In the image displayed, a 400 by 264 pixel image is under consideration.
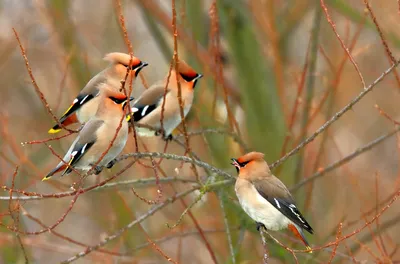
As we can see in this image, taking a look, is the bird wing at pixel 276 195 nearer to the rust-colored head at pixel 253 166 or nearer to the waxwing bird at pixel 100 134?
the rust-colored head at pixel 253 166

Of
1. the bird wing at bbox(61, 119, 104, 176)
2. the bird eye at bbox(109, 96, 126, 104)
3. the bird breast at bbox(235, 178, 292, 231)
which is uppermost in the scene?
the bird eye at bbox(109, 96, 126, 104)

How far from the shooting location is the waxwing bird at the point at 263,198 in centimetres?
517

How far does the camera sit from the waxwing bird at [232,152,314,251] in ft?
17.0

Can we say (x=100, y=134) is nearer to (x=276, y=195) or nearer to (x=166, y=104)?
(x=166, y=104)

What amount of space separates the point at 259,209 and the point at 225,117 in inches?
134

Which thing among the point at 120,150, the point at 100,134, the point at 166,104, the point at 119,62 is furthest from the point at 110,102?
the point at 166,104

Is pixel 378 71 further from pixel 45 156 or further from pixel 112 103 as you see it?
pixel 112 103

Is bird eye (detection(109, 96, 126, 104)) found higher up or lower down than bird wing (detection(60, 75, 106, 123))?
lower down

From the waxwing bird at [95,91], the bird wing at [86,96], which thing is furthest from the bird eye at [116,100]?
the bird wing at [86,96]

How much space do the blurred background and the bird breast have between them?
18 cm

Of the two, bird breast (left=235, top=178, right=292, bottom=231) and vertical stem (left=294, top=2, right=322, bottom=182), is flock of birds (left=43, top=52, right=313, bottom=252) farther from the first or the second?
vertical stem (left=294, top=2, right=322, bottom=182)

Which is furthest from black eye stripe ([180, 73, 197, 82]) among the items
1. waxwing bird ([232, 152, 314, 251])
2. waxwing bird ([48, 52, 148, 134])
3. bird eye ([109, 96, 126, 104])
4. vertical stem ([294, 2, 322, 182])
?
vertical stem ([294, 2, 322, 182])

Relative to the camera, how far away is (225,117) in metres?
8.54

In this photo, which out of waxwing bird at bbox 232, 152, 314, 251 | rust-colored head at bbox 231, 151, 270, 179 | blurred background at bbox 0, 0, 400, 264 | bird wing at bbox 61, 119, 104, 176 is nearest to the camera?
bird wing at bbox 61, 119, 104, 176
